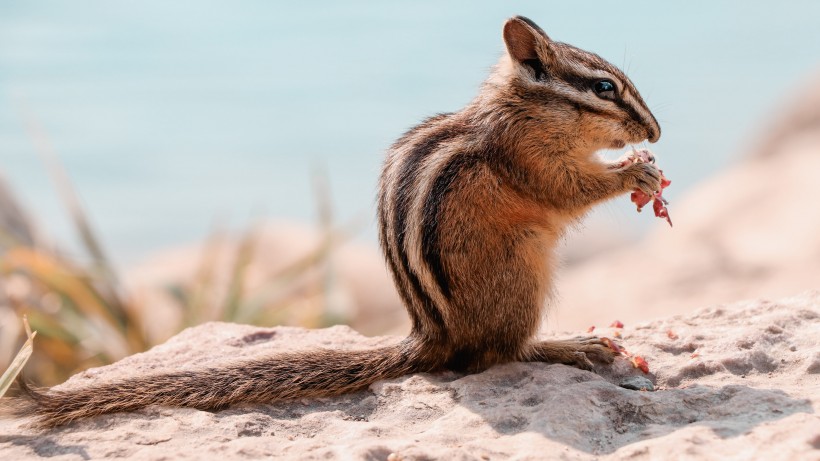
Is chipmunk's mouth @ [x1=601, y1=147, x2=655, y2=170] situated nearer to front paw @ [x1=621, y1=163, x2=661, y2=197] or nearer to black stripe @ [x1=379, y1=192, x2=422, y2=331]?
front paw @ [x1=621, y1=163, x2=661, y2=197]

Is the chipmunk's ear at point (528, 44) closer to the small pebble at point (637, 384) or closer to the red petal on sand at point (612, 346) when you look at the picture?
the red petal on sand at point (612, 346)

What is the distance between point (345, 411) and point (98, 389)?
3.20ft

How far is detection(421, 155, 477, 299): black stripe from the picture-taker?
4.27 m

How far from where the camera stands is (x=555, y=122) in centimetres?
462

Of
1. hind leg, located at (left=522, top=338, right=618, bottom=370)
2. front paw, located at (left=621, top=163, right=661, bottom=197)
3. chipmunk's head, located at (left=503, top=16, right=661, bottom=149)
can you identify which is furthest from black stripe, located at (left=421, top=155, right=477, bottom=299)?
front paw, located at (left=621, top=163, right=661, bottom=197)

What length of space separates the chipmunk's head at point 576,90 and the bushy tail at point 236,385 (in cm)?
125

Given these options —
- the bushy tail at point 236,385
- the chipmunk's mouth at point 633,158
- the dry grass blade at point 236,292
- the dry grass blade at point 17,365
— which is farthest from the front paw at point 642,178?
the dry grass blade at point 236,292

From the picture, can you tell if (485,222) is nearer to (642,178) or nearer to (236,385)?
(642,178)

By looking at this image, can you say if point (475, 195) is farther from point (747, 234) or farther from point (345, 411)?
point (747, 234)

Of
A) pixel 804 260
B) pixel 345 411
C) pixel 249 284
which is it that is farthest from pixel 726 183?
pixel 345 411

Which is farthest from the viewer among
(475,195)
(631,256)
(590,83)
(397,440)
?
(631,256)

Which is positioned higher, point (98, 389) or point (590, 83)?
point (590, 83)

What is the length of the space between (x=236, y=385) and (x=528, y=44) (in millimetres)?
2034

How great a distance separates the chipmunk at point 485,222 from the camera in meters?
4.21
